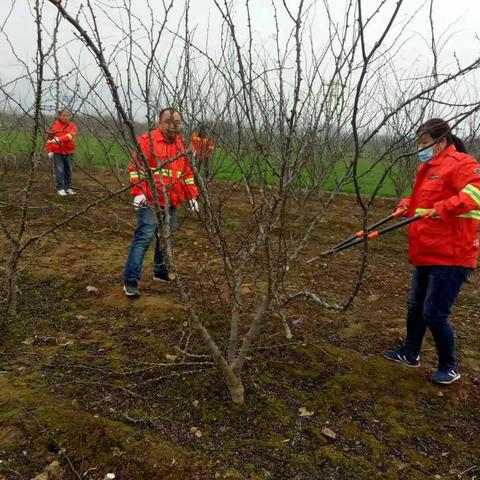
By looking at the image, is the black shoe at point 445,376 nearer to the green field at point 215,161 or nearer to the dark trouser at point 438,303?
the dark trouser at point 438,303

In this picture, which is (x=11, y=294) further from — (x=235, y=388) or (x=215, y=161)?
(x=215, y=161)

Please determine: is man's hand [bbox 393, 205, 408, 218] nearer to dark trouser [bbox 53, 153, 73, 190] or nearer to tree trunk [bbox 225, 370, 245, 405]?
tree trunk [bbox 225, 370, 245, 405]

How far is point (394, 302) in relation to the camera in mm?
4074

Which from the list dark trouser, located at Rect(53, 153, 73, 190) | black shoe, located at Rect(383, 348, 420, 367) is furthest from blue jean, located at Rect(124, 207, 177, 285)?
A: dark trouser, located at Rect(53, 153, 73, 190)

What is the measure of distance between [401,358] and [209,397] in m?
1.30

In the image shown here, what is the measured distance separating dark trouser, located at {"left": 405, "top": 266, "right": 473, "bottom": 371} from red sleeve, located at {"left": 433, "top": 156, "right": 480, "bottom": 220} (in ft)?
1.10

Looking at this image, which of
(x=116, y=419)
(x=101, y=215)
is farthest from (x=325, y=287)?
(x=101, y=215)

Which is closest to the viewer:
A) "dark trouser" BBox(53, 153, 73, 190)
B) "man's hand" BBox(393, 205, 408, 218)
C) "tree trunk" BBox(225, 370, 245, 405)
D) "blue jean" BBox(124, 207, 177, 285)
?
"tree trunk" BBox(225, 370, 245, 405)

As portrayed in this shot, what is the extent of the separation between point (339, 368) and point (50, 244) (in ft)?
11.6

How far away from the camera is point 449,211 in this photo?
2373mm

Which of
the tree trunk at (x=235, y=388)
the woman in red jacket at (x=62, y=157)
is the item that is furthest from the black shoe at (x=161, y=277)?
the woman in red jacket at (x=62, y=157)

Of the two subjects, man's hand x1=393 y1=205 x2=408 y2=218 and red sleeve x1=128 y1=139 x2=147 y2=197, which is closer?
red sleeve x1=128 y1=139 x2=147 y2=197

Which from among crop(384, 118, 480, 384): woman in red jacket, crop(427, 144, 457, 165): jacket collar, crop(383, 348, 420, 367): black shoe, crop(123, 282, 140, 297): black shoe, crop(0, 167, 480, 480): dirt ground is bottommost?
crop(0, 167, 480, 480): dirt ground

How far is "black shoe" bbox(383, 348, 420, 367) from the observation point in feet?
9.43
